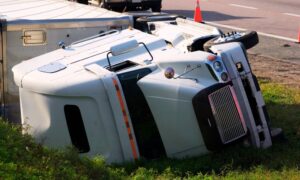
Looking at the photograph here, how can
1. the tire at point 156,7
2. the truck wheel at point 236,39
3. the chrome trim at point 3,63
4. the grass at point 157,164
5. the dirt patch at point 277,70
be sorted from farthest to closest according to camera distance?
the tire at point 156,7 → the dirt patch at point 277,70 → the chrome trim at point 3,63 → the truck wheel at point 236,39 → the grass at point 157,164

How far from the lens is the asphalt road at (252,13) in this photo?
54.5 feet

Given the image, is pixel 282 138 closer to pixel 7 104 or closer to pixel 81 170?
pixel 81 170

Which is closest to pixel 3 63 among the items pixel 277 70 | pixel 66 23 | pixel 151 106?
pixel 66 23

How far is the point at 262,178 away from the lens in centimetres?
552

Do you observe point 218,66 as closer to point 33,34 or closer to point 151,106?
point 151,106

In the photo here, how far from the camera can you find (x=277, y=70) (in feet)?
36.5

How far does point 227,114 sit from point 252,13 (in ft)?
46.3

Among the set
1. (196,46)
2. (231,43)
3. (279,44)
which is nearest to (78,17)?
(196,46)

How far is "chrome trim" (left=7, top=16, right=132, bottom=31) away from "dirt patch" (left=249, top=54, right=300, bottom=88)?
9.84ft

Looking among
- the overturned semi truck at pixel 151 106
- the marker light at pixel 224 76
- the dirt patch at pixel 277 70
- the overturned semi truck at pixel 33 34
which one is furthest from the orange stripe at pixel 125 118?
the dirt patch at pixel 277 70

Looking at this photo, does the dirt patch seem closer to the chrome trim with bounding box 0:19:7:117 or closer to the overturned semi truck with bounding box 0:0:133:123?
the overturned semi truck with bounding box 0:0:133:123

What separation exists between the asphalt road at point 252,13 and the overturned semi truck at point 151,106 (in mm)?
8956

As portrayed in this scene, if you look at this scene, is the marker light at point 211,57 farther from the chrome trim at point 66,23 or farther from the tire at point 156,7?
the tire at point 156,7

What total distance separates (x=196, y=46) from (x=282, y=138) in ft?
4.27
